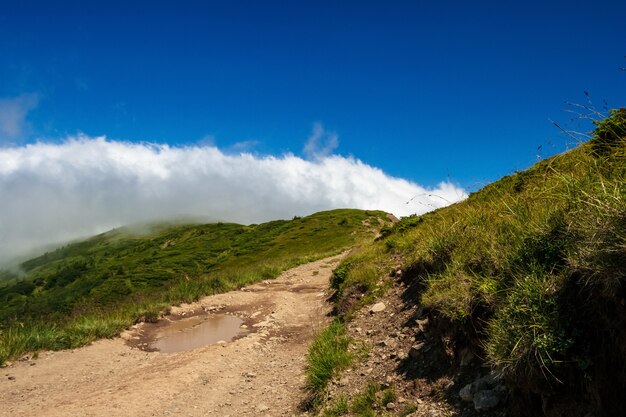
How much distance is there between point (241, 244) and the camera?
82312 millimetres

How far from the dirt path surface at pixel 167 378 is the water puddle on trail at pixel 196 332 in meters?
0.68

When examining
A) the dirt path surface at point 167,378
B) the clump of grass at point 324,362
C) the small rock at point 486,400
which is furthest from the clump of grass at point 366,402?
the small rock at point 486,400

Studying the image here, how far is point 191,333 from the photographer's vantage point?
→ 16625 mm

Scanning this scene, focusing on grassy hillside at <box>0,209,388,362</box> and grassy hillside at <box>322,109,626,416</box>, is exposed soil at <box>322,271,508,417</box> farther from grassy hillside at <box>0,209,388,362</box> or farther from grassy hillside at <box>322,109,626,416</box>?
grassy hillside at <box>0,209,388,362</box>

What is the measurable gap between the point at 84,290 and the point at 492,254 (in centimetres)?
8512

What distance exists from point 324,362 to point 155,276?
7125cm

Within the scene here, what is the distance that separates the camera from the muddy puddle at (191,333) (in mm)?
15045

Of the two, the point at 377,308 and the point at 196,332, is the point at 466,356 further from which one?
the point at 196,332

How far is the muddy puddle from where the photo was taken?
15045 mm

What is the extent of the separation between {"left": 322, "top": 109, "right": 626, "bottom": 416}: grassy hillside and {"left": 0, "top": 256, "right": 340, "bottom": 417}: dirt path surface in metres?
4.94

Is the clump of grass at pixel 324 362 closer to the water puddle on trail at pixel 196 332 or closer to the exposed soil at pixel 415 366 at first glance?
the exposed soil at pixel 415 366

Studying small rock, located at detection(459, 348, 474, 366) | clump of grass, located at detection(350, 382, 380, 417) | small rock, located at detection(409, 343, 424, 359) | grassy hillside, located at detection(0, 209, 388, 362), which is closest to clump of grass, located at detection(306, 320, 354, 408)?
clump of grass, located at detection(350, 382, 380, 417)

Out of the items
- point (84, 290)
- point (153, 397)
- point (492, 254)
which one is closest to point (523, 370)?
point (492, 254)

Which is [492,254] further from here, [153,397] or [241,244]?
[241,244]
